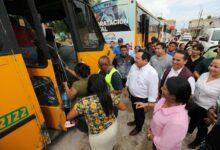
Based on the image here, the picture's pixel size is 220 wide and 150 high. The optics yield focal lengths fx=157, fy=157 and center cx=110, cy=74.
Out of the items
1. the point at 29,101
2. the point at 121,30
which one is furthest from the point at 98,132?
the point at 121,30

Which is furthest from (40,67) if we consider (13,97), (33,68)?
(13,97)

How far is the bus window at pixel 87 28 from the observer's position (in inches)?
125

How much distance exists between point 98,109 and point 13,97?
1.04 meters

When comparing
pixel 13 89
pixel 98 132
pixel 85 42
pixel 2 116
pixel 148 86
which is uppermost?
pixel 85 42

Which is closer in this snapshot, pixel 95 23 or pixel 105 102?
pixel 105 102

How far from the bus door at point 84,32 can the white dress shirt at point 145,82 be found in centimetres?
104

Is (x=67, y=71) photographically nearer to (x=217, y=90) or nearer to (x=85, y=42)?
(x=85, y=42)

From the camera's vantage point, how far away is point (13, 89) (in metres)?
1.86

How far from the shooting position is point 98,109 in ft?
5.67

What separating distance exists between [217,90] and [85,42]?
249cm

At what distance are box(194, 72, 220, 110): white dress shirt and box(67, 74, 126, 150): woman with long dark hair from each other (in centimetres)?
136

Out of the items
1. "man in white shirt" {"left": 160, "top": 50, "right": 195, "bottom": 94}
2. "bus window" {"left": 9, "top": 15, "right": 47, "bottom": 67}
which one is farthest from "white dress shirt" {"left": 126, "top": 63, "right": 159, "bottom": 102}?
"bus window" {"left": 9, "top": 15, "right": 47, "bottom": 67}

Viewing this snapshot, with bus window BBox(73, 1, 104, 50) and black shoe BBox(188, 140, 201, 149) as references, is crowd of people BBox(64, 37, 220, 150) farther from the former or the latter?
bus window BBox(73, 1, 104, 50)

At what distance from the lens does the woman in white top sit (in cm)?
221
